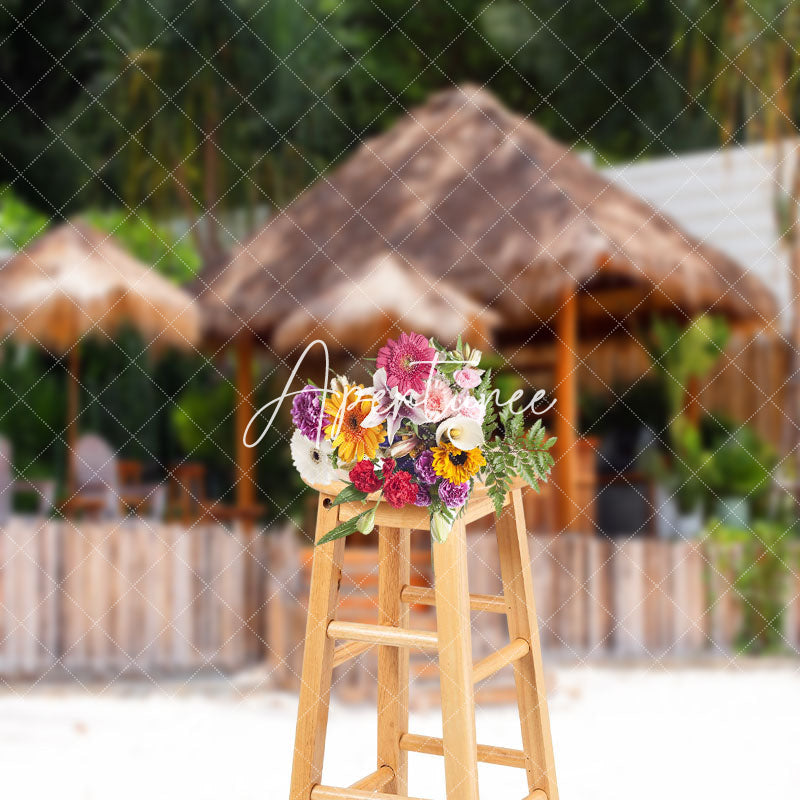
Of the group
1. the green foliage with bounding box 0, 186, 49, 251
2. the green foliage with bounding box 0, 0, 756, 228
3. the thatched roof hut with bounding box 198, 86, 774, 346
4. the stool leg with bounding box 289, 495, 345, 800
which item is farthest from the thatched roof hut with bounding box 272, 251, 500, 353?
the green foliage with bounding box 0, 186, 49, 251

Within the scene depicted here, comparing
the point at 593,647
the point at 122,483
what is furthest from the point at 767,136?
the point at 122,483

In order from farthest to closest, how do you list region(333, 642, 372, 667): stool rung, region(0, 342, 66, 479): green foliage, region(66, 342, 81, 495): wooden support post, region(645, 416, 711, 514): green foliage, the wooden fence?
region(0, 342, 66, 479): green foliage → region(66, 342, 81, 495): wooden support post → region(645, 416, 711, 514): green foliage → the wooden fence → region(333, 642, 372, 667): stool rung

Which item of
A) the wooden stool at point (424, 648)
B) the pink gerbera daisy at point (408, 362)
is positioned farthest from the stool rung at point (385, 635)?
the pink gerbera daisy at point (408, 362)

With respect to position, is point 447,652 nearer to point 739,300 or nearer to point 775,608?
point 775,608

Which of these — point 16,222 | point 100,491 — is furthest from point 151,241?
point 100,491

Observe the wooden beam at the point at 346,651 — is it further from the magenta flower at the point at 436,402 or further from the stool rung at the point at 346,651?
the magenta flower at the point at 436,402

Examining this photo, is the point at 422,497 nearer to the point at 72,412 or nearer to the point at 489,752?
the point at 489,752

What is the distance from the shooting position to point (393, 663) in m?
2.31

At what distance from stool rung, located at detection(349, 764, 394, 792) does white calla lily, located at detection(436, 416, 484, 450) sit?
2.45ft

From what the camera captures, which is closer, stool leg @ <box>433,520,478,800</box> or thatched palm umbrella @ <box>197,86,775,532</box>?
stool leg @ <box>433,520,478,800</box>

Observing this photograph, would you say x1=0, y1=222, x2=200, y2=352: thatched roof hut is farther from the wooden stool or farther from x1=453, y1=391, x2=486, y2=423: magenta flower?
x1=453, y1=391, x2=486, y2=423: magenta flower

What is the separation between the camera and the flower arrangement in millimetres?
1917

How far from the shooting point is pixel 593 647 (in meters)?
4.78

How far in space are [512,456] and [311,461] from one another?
0.39 meters
